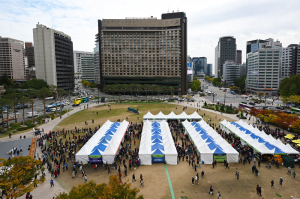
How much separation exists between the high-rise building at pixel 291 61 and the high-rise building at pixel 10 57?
209 m

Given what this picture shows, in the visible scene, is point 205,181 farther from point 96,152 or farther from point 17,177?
point 17,177

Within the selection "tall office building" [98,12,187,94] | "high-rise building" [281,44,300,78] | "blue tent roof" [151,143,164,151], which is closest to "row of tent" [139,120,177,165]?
"blue tent roof" [151,143,164,151]

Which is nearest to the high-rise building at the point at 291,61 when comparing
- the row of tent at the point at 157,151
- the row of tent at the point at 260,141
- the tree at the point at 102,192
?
the row of tent at the point at 260,141

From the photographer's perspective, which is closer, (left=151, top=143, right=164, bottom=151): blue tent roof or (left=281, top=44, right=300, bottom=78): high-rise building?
(left=151, top=143, right=164, bottom=151): blue tent roof

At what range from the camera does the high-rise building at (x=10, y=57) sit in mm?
141250

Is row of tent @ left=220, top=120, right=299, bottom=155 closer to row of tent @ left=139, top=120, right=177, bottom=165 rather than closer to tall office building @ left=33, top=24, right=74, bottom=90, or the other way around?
row of tent @ left=139, top=120, right=177, bottom=165

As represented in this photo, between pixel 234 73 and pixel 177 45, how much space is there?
108515 millimetres

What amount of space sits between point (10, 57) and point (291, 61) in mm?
211498

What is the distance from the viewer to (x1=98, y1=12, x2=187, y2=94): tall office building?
109644 millimetres

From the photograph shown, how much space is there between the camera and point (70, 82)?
410 ft

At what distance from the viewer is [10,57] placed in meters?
142

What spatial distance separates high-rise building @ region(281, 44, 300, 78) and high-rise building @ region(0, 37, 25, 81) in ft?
685

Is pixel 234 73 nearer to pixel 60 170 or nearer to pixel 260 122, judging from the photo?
pixel 260 122

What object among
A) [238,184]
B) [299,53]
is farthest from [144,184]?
[299,53]
